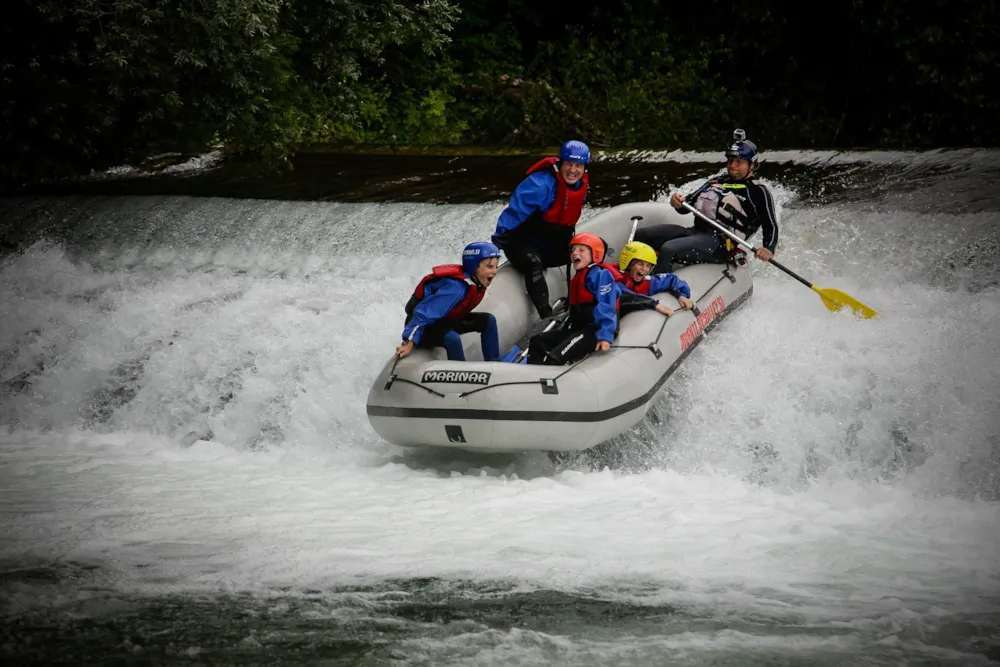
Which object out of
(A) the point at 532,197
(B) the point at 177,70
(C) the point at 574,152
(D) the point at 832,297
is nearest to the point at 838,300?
(D) the point at 832,297

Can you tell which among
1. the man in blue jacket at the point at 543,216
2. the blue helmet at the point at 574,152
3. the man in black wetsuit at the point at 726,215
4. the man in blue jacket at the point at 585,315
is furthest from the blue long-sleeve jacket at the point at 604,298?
the man in black wetsuit at the point at 726,215

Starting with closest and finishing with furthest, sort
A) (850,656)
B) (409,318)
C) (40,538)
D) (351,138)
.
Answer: (850,656) < (40,538) < (409,318) < (351,138)

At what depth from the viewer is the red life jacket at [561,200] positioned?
606 centimetres

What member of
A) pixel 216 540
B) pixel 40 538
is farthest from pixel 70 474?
pixel 216 540

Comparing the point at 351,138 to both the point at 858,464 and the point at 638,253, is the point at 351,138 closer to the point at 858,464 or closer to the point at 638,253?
the point at 638,253

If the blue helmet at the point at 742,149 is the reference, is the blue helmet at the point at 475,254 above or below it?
below

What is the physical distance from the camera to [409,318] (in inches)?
217

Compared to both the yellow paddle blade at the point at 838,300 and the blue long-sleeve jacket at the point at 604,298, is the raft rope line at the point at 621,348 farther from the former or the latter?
the yellow paddle blade at the point at 838,300

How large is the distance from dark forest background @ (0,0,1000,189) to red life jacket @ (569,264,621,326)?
4.34 meters

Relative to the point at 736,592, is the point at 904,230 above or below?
above

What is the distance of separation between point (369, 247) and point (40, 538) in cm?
421

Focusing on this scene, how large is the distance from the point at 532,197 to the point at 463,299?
0.94 metres

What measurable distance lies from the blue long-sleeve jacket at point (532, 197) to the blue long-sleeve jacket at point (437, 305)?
860mm

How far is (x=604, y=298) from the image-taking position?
5492 mm
